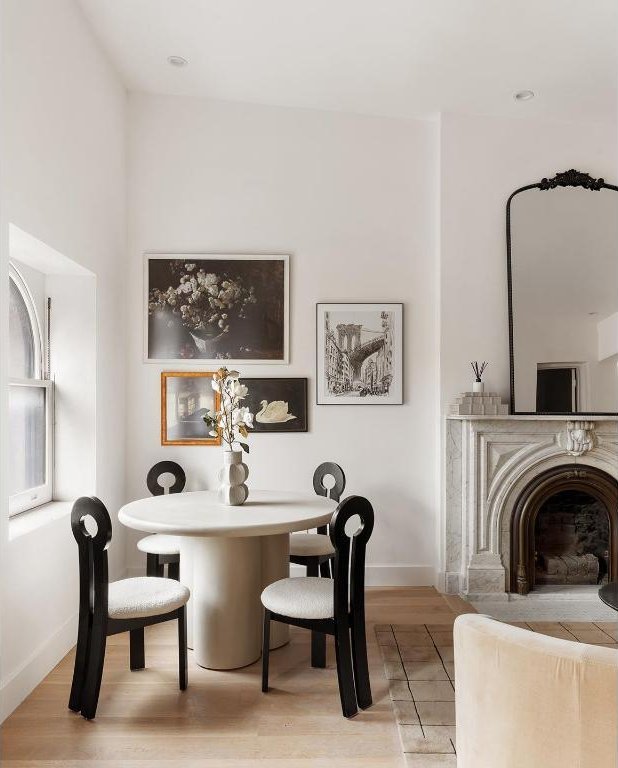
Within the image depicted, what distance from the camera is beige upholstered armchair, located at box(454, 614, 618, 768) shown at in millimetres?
1127

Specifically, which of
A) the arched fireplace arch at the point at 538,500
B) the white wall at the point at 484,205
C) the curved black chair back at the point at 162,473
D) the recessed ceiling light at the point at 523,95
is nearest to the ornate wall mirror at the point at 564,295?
the white wall at the point at 484,205

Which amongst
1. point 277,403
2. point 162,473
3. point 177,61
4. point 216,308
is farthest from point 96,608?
point 177,61

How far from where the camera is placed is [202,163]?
4129 mm

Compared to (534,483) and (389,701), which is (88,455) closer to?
(389,701)

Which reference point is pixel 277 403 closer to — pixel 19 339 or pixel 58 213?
pixel 19 339

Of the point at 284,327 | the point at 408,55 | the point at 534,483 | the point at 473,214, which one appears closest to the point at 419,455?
the point at 534,483

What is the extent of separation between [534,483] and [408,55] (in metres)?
2.80

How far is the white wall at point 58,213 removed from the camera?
244 cm

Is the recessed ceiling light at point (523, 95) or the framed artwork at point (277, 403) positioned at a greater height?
the recessed ceiling light at point (523, 95)

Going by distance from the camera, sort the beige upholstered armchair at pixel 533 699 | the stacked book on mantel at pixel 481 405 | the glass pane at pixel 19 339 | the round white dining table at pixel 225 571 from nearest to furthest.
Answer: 1. the beige upholstered armchair at pixel 533 699
2. the round white dining table at pixel 225 571
3. the glass pane at pixel 19 339
4. the stacked book on mantel at pixel 481 405

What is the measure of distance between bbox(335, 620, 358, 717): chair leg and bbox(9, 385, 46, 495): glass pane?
1.85m

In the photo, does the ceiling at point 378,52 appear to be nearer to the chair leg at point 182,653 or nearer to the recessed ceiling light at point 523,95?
the recessed ceiling light at point 523,95

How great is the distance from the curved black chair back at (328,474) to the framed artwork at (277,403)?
380 millimetres

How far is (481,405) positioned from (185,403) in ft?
6.67
